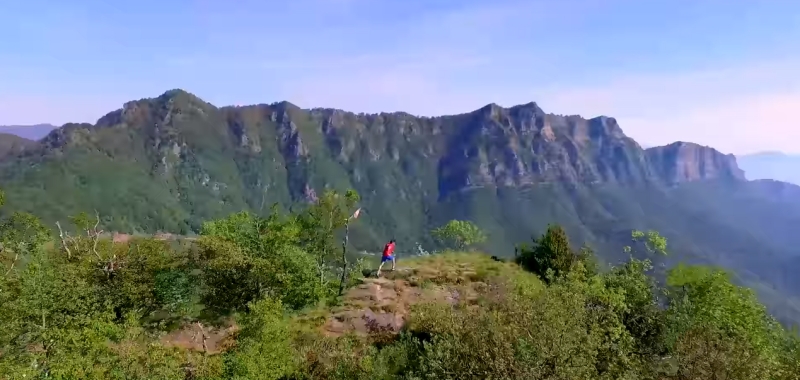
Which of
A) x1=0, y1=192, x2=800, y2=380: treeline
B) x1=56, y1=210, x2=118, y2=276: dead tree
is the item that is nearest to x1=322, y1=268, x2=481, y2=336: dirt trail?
x1=0, y1=192, x2=800, y2=380: treeline

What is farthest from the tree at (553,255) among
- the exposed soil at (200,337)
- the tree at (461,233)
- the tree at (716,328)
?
the exposed soil at (200,337)

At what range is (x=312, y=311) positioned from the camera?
43.4 m

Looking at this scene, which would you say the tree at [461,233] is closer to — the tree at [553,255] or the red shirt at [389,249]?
the tree at [553,255]

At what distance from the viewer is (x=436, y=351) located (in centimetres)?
2561

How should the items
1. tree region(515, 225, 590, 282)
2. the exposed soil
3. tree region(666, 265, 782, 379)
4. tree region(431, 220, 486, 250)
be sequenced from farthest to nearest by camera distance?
tree region(431, 220, 486, 250) < tree region(515, 225, 590, 282) < the exposed soil < tree region(666, 265, 782, 379)

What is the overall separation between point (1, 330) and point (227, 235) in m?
18.6

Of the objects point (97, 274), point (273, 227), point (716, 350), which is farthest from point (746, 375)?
point (97, 274)

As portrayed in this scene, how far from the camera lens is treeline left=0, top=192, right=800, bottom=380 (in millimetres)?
24703

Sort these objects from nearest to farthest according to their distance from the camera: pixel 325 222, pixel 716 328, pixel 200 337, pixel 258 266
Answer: pixel 716 328 → pixel 258 266 → pixel 200 337 → pixel 325 222

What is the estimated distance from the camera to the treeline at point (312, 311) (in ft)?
81.0

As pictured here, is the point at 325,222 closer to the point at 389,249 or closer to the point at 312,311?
the point at 389,249

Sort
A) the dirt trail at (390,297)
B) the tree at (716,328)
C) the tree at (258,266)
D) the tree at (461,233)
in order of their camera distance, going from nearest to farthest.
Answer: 1. the tree at (716,328)
2. the dirt trail at (390,297)
3. the tree at (258,266)
4. the tree at (461,233)

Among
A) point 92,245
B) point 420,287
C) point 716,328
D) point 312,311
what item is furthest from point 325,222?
point 716,328

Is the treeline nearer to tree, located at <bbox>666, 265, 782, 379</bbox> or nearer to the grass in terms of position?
tree, located at <bbox>666, 265, 782, 379</bbox>
